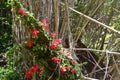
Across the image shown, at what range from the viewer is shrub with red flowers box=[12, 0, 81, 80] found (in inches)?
71.7

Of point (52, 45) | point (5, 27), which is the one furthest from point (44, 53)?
point (5, 27)

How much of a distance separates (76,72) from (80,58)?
50 cm

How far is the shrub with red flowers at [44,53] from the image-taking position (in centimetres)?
182

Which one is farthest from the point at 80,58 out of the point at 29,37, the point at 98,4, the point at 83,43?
the point at 29,37

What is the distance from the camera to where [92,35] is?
279 cm

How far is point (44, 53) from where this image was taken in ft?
6.32

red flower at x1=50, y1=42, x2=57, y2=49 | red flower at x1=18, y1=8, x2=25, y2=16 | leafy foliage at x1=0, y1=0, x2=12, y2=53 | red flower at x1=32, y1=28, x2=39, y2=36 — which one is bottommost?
leafy foliage at x1=0, y1=0, x2=12, y2=53

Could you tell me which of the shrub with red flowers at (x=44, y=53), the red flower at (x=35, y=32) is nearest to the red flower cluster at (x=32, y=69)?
the shrub with red flowers at (x=44, y=53)

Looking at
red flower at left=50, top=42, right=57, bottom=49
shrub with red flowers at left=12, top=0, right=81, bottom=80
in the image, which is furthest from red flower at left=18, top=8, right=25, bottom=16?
red flower at left=50, top=42, right=57, bottom=49

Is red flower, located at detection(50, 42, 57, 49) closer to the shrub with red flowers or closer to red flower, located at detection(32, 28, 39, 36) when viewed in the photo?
the shrub with red flowers

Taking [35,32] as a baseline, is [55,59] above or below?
below

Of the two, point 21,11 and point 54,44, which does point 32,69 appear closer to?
point 54,44

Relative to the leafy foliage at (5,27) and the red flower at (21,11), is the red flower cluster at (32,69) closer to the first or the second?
the red flower at (21,11)

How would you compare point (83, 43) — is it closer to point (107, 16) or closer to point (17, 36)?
point (107, 16)
